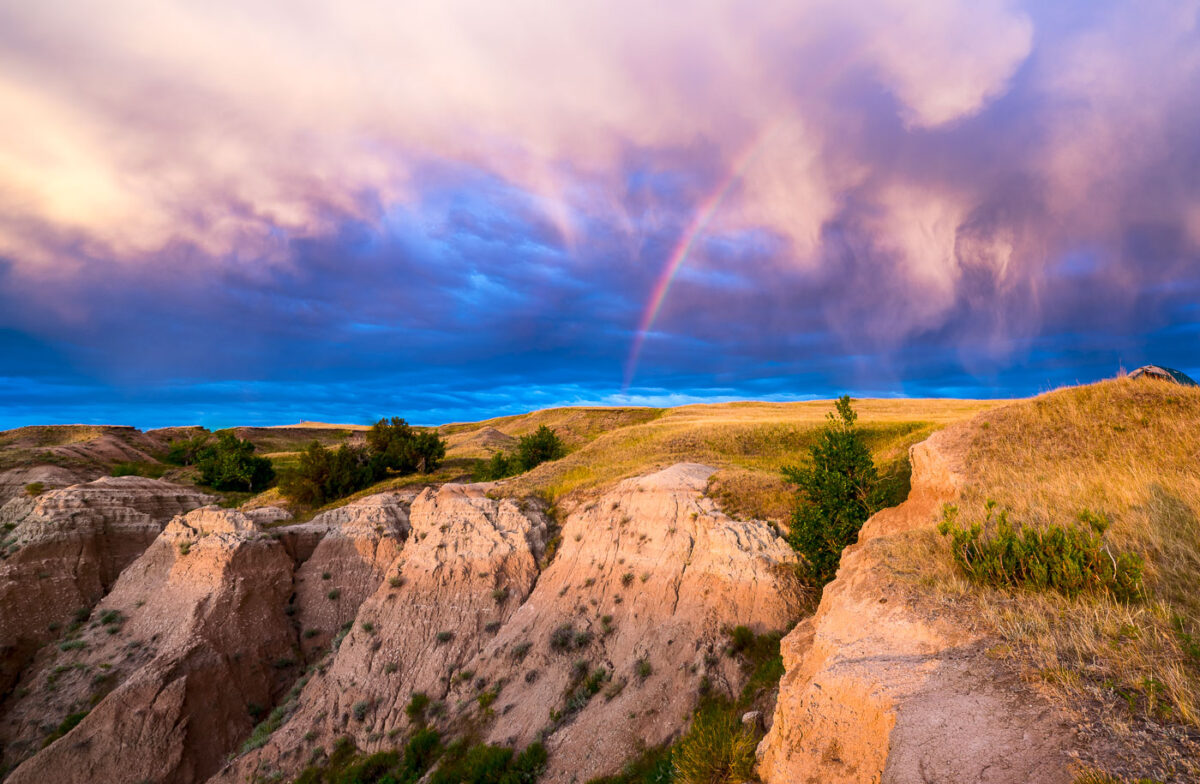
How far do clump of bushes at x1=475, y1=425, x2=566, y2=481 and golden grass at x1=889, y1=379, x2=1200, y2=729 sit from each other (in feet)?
107

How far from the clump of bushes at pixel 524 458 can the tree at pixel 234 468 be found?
29314 millimetres

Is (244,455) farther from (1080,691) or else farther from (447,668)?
Result: (1080,691)

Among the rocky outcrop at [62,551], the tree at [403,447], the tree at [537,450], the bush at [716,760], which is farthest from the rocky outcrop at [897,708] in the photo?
the tree at [403,447]

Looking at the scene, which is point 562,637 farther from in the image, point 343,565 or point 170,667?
point 170,667

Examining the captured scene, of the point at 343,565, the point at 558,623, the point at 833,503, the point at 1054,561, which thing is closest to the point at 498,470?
the point at 343,565

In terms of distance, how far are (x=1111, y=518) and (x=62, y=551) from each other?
131 ft

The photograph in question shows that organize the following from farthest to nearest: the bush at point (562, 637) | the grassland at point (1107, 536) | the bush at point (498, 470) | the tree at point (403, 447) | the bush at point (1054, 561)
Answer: the tree at point (403, 447) → the bush at point (498, 470) → the bush at point (562, 637) → the bush at point (1054, 561) → the grassland at point (1107, 536)

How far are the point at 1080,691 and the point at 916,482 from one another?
954cm

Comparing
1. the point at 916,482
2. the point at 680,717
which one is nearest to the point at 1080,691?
the point at 916,482

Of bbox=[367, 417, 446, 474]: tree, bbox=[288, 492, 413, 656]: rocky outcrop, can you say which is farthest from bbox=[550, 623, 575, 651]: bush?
bbox=[367, 417, 446, 474]: tree

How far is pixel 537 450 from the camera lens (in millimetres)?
45094

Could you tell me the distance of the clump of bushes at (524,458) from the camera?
42.4 meters

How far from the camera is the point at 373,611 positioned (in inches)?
856

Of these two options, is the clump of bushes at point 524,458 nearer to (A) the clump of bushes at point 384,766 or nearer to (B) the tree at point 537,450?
(B) the tree at point 537,450
